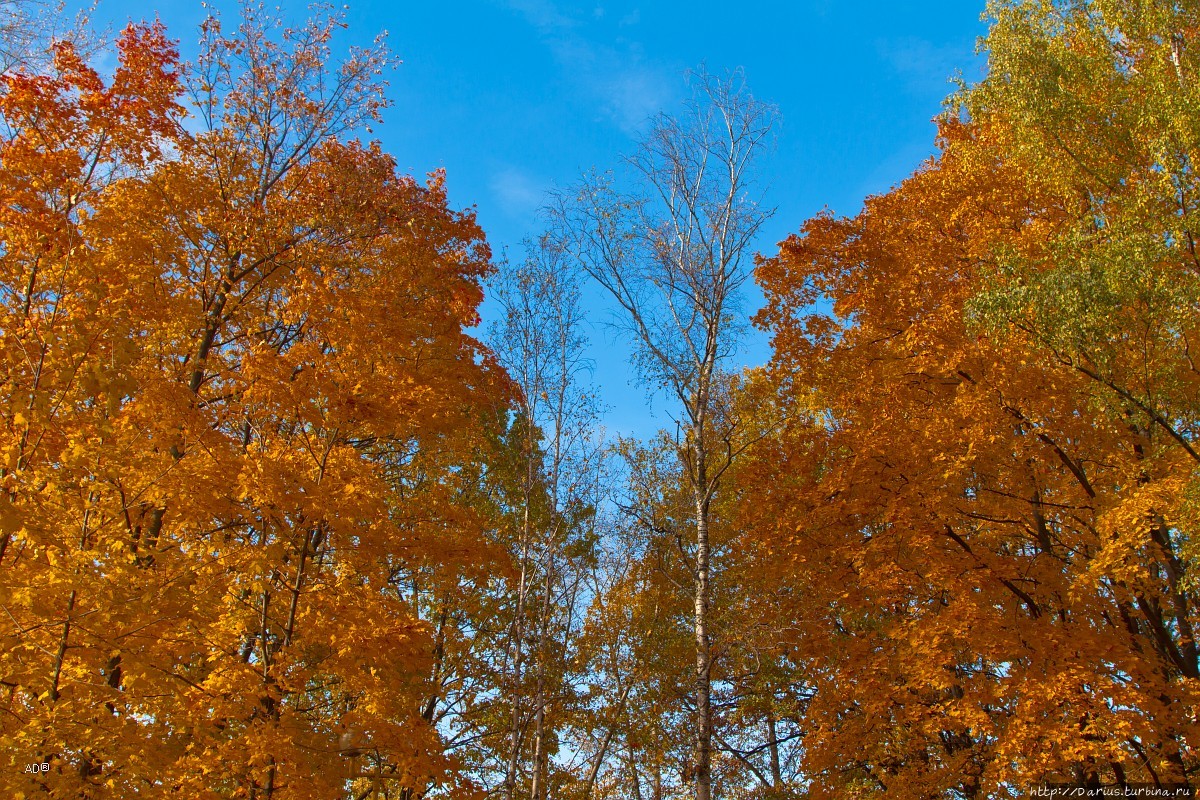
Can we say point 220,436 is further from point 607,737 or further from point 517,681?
point 607,737

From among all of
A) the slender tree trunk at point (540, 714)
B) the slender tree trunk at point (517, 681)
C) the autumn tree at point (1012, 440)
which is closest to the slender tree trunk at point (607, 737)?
the slender tree trunk at point (540, 714)

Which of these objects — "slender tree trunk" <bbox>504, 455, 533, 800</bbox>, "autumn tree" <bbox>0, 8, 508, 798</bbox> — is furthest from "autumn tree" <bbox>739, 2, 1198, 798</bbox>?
"autumn tree" <bbox>0, 8, 508, 798</bbox>

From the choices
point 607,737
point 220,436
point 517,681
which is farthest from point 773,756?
point 220,436

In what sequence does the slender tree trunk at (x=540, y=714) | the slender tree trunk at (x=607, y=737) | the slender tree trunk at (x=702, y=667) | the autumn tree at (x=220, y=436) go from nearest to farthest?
the autumn tree at (x=220, y=436)
the slender tree trunk at (x=702, y=667)
the slender tree trunk at (x=540, y=714)
the slender tree trunk at (x=607, y=737)

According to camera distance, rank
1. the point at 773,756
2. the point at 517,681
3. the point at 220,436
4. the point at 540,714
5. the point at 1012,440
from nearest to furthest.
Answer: the point at 220,436 → the point at 1012,440 → the point at 517,681 → the point at 540,714 → the point at 773,756

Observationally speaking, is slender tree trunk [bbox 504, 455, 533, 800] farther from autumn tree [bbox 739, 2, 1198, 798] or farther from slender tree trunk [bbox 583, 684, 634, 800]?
autumn tree [bbox 739, 2, 1198, 798]

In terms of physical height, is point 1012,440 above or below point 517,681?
above

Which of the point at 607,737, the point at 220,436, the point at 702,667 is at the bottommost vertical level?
the point at 607,737

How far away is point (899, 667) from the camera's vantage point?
28.7 feet

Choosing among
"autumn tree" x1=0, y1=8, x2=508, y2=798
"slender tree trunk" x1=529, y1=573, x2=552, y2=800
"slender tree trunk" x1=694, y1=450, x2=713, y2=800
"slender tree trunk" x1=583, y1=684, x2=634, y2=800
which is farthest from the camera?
"slender tree trunk" x1=583, y1=684, x2=634, y2=800

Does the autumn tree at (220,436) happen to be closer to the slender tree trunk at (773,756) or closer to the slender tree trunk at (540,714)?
the slender tree trunk at (540,714)

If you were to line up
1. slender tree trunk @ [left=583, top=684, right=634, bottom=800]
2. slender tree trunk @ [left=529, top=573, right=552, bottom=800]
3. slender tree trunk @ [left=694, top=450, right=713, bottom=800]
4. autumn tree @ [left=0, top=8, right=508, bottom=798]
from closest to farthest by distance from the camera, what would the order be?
1. autumn tree @ [left=0, top=8, right=508, bottom=798]
2. slender tree trunk @ [left=694, top=450, right=713, bottom=800]
3. slender tree trunk @ [left=529, top=573, right=552, bottom=800]
4. slender tree trunk @ [left=583, top=684, right=634, bottom=800]

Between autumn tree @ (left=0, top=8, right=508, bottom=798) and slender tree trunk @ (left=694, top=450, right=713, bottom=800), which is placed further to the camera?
slender tree trunk @ (left=694, top=450, right=713, bottom=800)

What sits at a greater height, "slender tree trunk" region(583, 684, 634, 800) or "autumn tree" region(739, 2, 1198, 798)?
"autumn tree" region(739, 2, 1198, 798)
